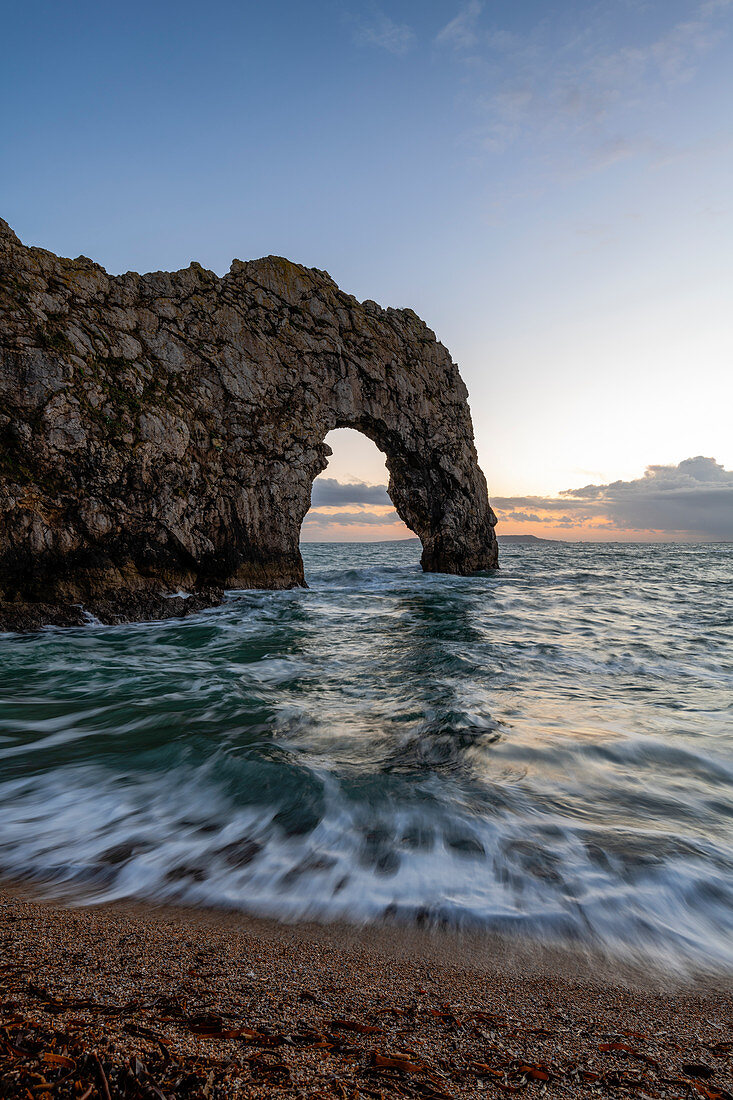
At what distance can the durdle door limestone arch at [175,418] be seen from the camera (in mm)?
12547

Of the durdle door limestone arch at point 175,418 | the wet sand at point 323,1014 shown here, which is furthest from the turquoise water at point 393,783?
the durdle door limestone arch at point 175,418

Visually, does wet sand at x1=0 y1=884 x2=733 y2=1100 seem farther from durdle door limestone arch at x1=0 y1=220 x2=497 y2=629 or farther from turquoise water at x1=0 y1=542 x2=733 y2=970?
durdle door limestone arch at x1=0 y1=220 x2=497 y2=629

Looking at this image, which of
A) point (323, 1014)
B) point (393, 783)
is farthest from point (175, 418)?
point (323, 1014)

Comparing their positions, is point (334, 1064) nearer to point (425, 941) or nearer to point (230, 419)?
point (425, 941)

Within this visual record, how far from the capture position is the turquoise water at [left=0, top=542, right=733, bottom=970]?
3166 millimetres

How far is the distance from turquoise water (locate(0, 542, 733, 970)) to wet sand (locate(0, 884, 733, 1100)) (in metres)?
0.33

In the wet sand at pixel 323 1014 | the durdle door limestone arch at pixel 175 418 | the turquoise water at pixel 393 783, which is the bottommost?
the turquoise water at pixel 393 783

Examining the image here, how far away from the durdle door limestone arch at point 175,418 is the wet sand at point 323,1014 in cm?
1219

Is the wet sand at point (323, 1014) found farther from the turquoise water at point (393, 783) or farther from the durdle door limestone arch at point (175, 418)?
the durdle door limestone arch at point (175, 418)

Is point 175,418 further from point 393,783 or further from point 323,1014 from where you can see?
point 323,1014

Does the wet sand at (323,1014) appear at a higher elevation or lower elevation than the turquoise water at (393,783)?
higher

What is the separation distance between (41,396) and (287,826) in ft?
44.7

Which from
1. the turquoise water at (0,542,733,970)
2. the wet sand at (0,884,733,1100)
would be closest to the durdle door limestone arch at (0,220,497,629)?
the turquoise water at (0,542,733,970)

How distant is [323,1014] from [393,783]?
9.46ft
